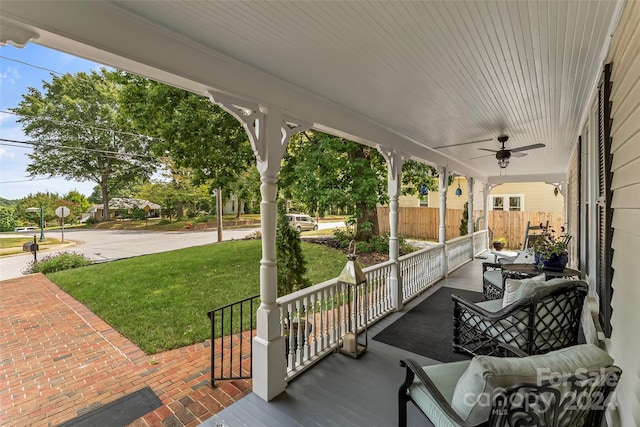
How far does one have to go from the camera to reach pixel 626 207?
1.56 meters

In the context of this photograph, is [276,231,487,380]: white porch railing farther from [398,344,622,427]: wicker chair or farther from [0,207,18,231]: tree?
[0,207,18,231]: tree

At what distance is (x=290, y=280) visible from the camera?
4.56m

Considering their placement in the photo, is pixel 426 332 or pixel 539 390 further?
pixel 426 332

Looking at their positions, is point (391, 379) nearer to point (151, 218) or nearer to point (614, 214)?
point (614, 214)

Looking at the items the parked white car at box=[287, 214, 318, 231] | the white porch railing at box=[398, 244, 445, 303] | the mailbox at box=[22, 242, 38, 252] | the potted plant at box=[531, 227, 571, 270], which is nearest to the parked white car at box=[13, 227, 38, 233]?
the mailbox at box=[22, 242, 38, 252]

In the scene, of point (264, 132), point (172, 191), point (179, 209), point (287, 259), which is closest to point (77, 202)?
point (172, 191)

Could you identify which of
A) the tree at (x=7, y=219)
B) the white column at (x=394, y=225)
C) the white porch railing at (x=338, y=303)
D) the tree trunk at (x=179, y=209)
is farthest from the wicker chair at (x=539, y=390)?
the tree trunk at (x=179, y=209)

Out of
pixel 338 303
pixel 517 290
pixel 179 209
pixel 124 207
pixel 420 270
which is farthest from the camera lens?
pixel 179 209

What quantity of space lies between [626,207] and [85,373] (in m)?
5.58

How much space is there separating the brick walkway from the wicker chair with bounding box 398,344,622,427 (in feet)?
7.34

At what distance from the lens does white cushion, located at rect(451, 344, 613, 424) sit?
4.11ft

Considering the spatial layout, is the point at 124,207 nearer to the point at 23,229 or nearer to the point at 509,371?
the point at 23,229

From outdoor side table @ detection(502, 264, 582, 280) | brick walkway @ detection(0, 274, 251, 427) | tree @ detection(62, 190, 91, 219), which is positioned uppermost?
tree @ detection(62, 190, 91, 219)

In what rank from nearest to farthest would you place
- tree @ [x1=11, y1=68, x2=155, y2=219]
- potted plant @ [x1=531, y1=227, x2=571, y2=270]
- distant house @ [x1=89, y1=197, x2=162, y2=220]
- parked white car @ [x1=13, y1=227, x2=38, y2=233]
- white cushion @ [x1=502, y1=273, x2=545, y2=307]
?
white cushion @ [x1=502, y1=273, x2=545, y2=307] → potted plant @ [x1=531, y1=227, x2=571, y2=270] → tree @ [x1=11, y1=68, x2=155, y2=219] → parked white car @ [x1=13, y1=227, x2=38, y2=233] → distant house @ [x1=89, y1=197, x2=162, y2=220]
